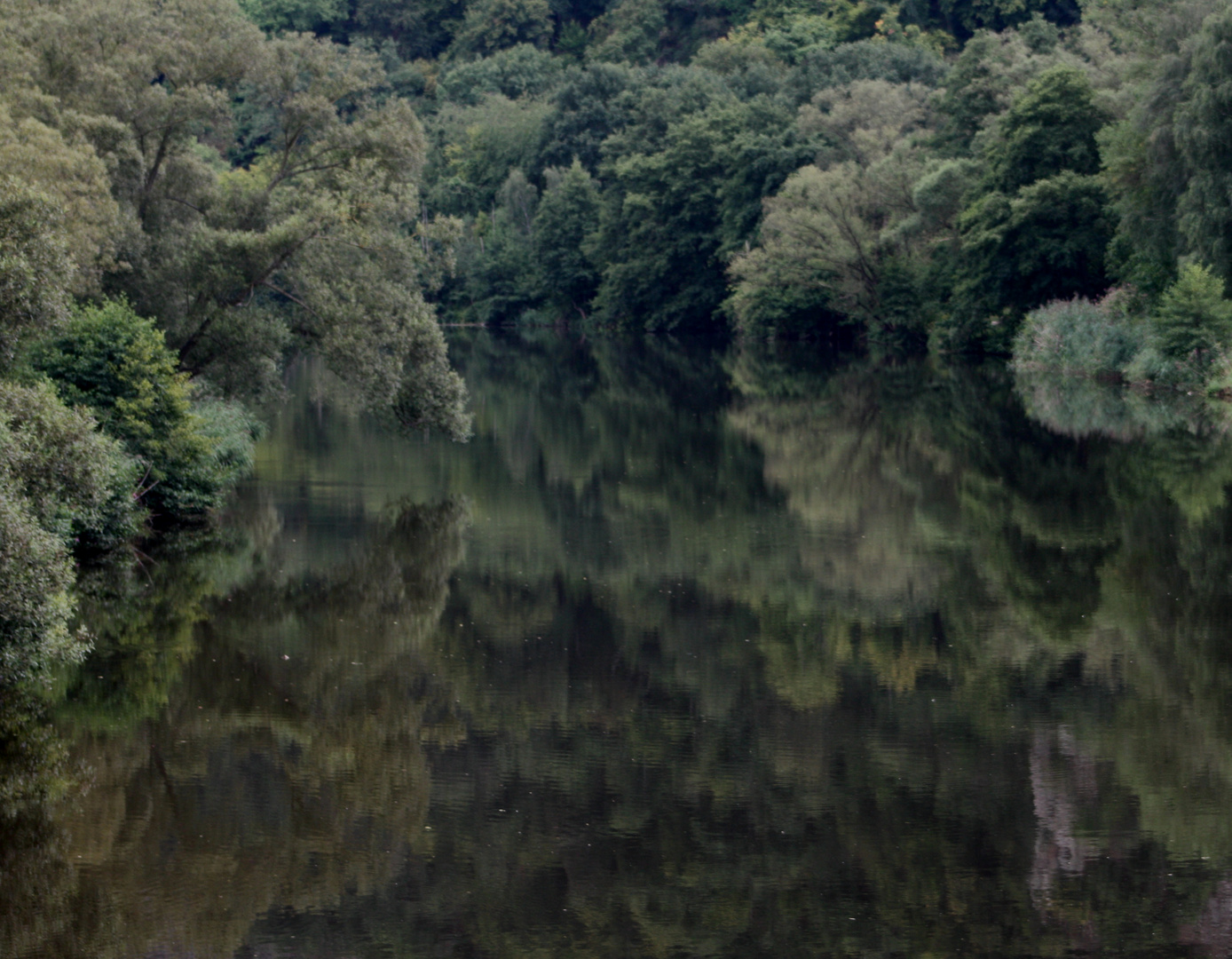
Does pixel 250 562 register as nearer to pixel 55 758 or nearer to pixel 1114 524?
pixel 55 758

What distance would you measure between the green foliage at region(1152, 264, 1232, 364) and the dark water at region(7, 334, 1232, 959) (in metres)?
14.5

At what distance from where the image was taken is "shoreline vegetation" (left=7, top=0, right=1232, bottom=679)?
2059cm

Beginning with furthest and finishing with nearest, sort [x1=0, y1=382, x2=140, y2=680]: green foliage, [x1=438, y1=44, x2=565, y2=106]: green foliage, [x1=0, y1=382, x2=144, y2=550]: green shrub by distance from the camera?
[x1=438, y1=44, x2=565, y2=106]: green foliage < [x1=0, y1=382, x2=144, y2=550]: green shrub < [x1=0, y1=382, x2=140, y2=680]: green foliage

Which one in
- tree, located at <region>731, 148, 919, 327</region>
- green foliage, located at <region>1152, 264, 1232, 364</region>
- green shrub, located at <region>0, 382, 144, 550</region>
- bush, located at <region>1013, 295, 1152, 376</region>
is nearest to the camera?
green shrub, located at <region>0, 382, 144, 550</region>

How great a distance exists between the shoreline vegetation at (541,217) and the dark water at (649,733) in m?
1.88

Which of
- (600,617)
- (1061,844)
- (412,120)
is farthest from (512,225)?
(1061,844)

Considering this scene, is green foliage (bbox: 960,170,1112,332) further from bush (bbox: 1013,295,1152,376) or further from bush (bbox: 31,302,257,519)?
bush (bbox: 31,302,257,519)

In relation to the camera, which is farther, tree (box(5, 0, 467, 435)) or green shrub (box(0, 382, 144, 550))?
tree (box(5, 0, 467, 435))

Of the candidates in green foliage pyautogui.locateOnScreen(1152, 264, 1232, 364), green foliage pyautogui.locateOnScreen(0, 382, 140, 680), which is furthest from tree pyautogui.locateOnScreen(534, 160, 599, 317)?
green foliage pyautogui.locateOnScreen(0, 382, 140, 680)

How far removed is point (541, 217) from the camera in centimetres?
9000

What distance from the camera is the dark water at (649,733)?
8.80 metres

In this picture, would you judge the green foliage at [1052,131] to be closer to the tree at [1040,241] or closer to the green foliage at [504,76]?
the tree at [1040,241]

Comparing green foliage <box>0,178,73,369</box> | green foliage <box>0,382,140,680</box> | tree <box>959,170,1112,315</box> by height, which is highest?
tree <box>959,170,1112,315</box>

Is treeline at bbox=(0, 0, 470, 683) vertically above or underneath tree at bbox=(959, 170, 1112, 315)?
underneath
